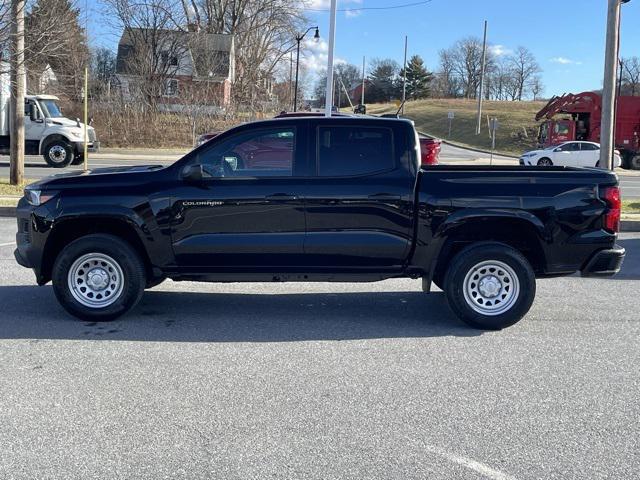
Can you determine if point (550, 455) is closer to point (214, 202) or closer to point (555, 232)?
point (555, 232)

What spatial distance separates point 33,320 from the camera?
21.2 ft

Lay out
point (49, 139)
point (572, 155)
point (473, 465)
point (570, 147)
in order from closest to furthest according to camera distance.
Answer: point (473, 465) → point (49, 139) → point (572, 155) → point (570, 147)

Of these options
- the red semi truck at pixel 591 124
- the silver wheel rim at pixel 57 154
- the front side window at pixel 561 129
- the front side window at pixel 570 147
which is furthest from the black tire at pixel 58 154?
the front side window at pixel 561 129

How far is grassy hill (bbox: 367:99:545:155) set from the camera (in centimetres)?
5762

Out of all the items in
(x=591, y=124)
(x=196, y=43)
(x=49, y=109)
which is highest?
(x=196, y=43)

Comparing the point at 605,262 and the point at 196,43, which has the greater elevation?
the point at 196,43

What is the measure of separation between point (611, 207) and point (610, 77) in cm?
930

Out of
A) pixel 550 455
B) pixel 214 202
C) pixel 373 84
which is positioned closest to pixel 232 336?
pixel 214 202

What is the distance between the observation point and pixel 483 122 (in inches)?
2657

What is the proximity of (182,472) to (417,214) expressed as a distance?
11.2 feet

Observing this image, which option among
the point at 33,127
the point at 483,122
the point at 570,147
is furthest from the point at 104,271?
the point at 483,122

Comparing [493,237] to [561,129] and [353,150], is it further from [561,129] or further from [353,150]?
[561,129]

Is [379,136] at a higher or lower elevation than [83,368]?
higher

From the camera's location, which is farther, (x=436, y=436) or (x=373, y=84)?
(x=373, y=84)
